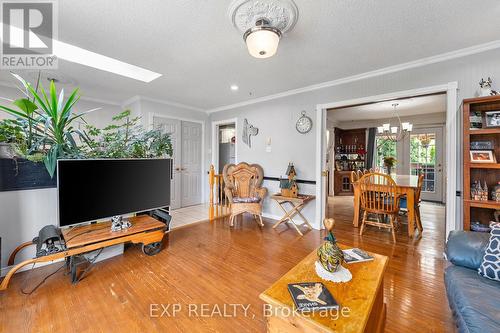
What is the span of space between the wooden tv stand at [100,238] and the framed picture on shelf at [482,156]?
11.4 ft

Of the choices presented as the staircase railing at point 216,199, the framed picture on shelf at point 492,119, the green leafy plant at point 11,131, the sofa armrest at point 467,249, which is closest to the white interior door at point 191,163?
the staircase railing at point 216,199

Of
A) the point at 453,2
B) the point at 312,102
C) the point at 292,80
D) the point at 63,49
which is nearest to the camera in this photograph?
the point at 453,2

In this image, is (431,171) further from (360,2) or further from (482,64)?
(360,2)

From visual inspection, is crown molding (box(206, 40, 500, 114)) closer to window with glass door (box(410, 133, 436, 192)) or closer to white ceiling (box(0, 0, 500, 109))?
white ceiling (box(0, 0, 500, 109))

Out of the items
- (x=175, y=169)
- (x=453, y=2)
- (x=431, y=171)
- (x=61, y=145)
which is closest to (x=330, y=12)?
(x=453, y=2)

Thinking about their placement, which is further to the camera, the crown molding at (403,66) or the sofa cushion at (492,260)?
the crown molding at (403,66)

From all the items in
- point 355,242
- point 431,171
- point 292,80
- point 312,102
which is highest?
point 292,80

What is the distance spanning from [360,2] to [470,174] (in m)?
2.13

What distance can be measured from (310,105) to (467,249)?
2.78 meters

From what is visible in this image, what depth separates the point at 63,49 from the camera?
8.29ft

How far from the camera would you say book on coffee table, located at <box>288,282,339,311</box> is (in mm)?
1030

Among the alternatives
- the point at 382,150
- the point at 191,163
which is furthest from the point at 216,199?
the point at 382,150

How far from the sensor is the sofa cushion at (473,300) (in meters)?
1.03

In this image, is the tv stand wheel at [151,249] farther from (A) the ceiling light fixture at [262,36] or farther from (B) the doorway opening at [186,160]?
(A) the ceiling light fixture at [262,36]
